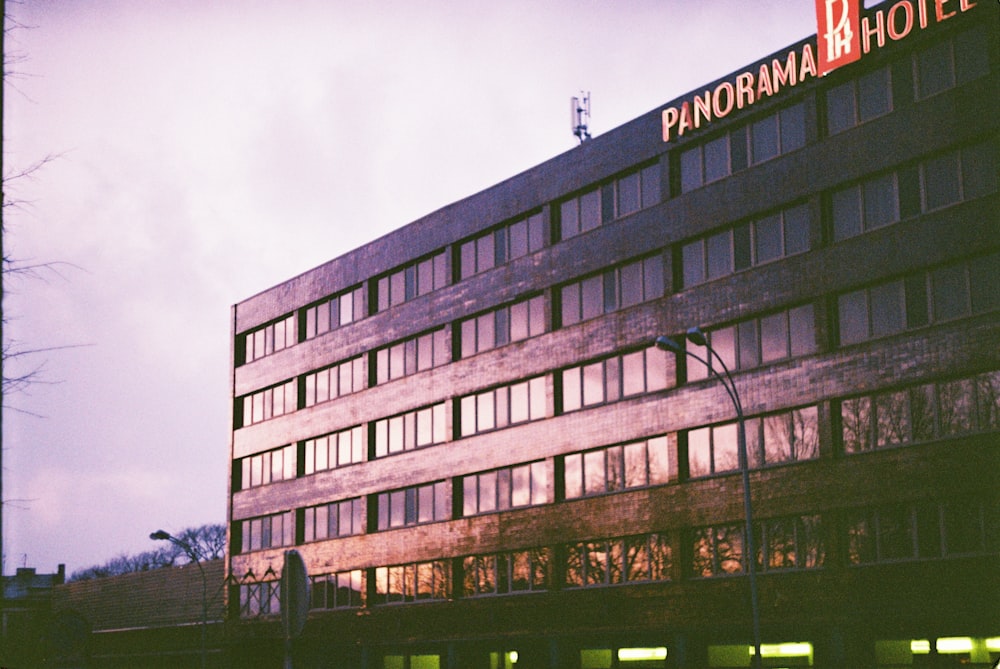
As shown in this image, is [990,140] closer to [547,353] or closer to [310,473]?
[547,353]

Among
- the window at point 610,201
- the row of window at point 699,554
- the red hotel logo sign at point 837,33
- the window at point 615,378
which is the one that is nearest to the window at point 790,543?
the row of window at point 699,554

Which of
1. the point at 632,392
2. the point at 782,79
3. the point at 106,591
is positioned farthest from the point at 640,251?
the point at 106,591

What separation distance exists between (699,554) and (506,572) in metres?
10.4

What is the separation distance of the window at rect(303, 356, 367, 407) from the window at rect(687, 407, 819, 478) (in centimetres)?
2154

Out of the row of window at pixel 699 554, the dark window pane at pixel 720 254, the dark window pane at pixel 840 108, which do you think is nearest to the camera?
the row of window at pixel 699 554

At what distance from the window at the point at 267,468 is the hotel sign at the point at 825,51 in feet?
98.6

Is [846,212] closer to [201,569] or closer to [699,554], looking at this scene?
[699,554]

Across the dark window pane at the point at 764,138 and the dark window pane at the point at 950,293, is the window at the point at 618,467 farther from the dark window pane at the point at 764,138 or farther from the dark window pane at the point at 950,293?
the dark window pane at the point at 950,293

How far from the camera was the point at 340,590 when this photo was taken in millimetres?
59125

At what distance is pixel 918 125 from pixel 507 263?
19380 millimetres

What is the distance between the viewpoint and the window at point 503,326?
1944 inches

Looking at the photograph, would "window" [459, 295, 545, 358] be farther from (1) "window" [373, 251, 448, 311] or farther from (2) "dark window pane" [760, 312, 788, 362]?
(2) "dark window pane" [760, 312, 788, 362]

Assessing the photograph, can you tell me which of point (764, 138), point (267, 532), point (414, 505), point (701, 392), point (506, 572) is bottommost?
point (506, 572)

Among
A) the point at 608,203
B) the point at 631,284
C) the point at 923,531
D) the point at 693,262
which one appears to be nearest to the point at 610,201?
the point at 608,203
